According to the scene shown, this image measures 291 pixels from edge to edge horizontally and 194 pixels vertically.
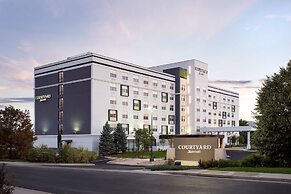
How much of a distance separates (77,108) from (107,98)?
696 cm

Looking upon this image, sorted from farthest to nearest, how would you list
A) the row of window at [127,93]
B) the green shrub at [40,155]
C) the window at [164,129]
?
1. the window at [164,129]
2. the row of window at [127,93]
3. the green shrub at [40,155]

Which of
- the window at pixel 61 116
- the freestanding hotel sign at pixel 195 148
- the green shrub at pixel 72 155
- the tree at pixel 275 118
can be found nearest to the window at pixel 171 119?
the window at pixel 61 116

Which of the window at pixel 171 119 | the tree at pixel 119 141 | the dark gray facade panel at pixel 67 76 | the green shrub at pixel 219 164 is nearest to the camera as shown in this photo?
the green shrub at pixel 219 164

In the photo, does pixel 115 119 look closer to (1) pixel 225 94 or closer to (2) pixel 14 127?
(2) pixel 14 127

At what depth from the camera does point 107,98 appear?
255 feet

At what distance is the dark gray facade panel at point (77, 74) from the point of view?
75.4 metres

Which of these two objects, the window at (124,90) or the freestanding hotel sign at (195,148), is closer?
the freestanding hotel sign at (195,148)

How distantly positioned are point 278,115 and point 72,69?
190 feet

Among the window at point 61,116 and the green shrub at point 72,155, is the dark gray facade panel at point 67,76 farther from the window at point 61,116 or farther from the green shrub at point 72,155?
the green shrub at point 72,155

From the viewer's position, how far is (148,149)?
257 feet

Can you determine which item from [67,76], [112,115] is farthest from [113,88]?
[67,76]

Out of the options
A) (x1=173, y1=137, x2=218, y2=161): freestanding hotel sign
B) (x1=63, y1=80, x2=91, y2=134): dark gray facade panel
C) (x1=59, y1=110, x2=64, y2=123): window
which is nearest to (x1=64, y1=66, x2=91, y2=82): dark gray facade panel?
(x1=63, y1=80, x2=91, y2=134): dark gray facade panel

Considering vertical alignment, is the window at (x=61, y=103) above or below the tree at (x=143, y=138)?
above

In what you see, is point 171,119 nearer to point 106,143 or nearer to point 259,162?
point 106,143
